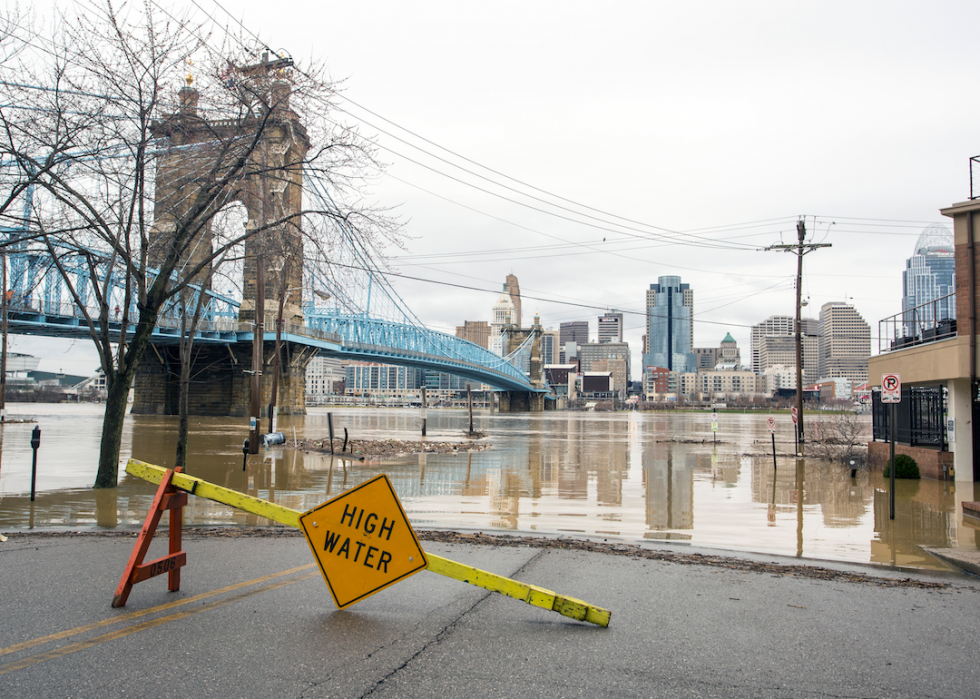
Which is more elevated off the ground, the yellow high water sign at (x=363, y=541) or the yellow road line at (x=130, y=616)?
the yellow high water sign at (x=363, y=541)

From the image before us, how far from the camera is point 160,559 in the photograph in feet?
18.7

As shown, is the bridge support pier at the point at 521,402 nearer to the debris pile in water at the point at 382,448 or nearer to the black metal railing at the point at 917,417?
the debris pile in water at the point at 382,448

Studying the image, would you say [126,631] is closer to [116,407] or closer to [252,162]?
[116,407]

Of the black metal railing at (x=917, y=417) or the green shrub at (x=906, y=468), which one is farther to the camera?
the black metal railing at (x=917, y=417)

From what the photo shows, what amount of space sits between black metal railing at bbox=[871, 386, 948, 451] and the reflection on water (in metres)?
2.28

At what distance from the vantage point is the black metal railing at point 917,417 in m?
20.7

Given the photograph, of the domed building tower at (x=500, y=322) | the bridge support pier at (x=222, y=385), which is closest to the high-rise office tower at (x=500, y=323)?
the domed building tower at (x=500, y=322)

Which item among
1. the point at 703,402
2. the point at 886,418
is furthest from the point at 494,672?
the point at 703,402

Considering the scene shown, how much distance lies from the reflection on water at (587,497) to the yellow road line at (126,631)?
444 cm

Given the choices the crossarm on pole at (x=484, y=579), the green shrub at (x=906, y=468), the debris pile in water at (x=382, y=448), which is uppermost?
the crossarm on pole at (x=484, y=579)

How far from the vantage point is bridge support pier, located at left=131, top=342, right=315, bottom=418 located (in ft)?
202

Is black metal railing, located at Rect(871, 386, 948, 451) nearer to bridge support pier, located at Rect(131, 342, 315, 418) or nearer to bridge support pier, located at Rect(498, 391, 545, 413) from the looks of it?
bridge support pier, located at Rect(131, 342, 315, 418)

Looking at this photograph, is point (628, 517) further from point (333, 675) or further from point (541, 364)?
point (541, 364)

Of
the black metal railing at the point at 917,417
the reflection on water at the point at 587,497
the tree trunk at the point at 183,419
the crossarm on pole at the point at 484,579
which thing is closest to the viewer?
the crossarm on pole at the point at 484,579
